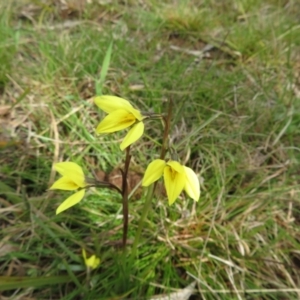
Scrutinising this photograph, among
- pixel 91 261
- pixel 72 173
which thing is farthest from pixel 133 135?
pixel 91 261

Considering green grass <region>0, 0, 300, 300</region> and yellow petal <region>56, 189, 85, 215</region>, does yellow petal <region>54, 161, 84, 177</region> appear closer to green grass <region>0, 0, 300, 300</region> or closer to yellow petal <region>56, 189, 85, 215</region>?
yellow petal <region>56, 189, 85, 215</region>

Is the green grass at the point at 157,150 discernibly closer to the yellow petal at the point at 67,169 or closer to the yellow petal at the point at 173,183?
the yellow petal at the point at 67,169

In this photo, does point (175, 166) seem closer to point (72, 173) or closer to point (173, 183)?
point (173, 183)

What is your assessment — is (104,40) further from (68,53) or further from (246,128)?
(246,128)

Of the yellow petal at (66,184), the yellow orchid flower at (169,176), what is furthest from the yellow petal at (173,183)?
the yellow petal at (66,184)

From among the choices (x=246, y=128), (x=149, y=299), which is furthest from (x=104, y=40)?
(x=149, y=299)
